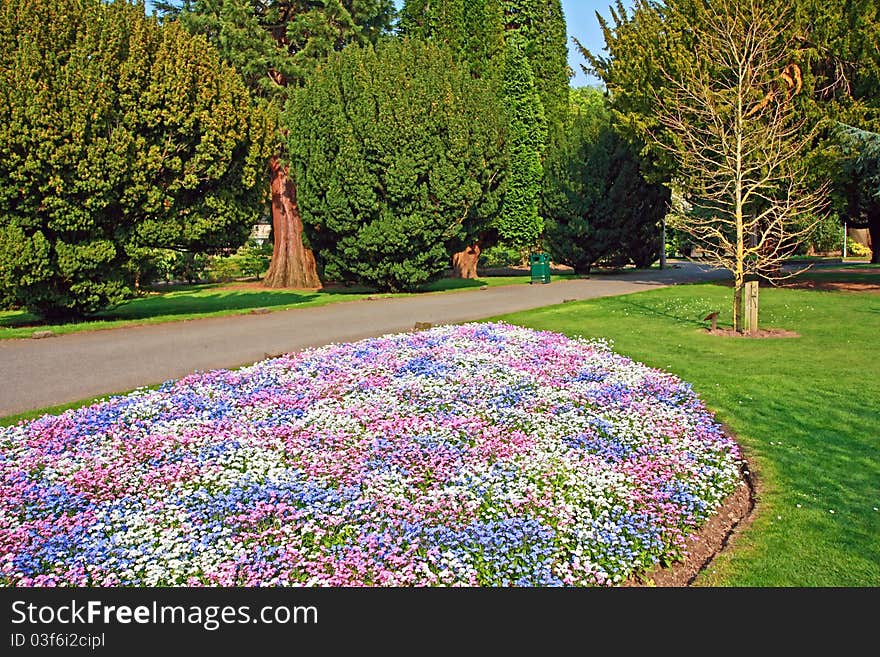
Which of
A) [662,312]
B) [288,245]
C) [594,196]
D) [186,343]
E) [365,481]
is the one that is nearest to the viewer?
[365,481]

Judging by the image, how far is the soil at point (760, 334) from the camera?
12.5 metres

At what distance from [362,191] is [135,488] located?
57.8 ft

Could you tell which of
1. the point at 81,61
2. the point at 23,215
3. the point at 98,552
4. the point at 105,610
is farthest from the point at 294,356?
the point at 81,61

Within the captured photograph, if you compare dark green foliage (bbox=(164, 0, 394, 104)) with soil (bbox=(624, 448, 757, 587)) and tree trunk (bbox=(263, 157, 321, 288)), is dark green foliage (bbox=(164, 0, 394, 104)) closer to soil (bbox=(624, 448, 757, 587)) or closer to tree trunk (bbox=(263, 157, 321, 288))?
tree trunk (bbox=(263, 157, 321, 288))

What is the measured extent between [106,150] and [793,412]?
14.3 meters

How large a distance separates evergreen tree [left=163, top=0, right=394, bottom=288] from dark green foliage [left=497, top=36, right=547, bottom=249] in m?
7.03

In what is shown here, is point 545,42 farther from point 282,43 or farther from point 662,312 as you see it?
point 662,312

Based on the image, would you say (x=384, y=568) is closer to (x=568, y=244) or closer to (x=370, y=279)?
(x=370, y=279)

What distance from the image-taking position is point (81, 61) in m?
14.9

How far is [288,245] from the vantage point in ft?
98.2

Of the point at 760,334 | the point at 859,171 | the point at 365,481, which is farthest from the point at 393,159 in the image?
the point at 365,481

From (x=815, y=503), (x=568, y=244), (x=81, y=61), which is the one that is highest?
(x=81, y=61)

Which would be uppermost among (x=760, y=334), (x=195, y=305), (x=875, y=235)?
(x=875, y=235)

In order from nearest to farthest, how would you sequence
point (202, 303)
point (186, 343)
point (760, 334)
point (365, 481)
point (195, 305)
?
point (365, 481) → point (760, 334) → point (186, 343) → point (195, 305) → point (202, 303)
